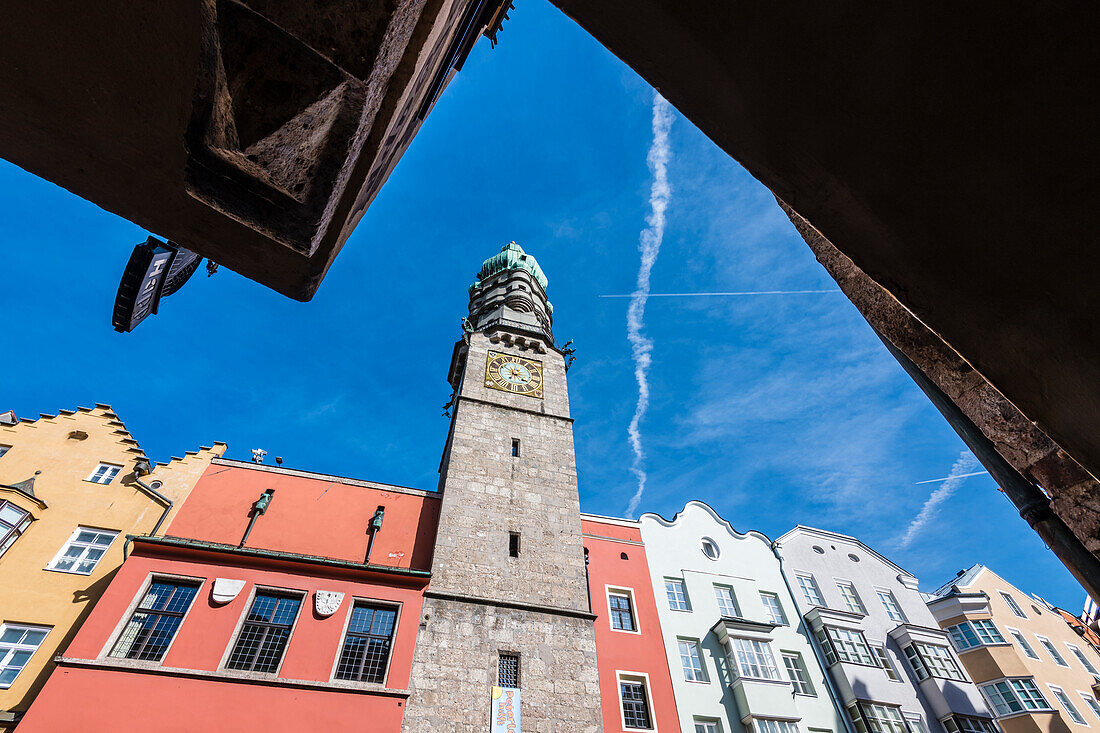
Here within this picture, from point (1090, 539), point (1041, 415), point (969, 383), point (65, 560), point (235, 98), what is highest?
point (65, 560)

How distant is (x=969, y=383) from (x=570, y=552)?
1464 centimetres

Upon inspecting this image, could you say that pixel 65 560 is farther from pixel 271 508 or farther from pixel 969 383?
pixel 969 383

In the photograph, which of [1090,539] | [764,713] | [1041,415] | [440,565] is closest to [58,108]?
[1041,415]

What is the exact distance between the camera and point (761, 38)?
5.12 ft

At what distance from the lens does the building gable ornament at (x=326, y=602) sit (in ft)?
45.1

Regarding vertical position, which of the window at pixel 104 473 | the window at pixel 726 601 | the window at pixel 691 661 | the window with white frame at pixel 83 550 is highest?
the window at pixel 104 473

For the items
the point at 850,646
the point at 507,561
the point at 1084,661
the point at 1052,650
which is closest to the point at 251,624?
the point at 507,561

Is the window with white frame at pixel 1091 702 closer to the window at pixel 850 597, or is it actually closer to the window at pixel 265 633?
the window at pixel 850 597

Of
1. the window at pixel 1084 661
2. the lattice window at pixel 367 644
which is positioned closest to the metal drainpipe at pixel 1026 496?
the lattice window at pixel 367 644

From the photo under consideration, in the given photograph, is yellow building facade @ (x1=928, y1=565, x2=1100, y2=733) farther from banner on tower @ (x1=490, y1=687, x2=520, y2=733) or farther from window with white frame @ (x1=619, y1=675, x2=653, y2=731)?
banner on tower @ (x1=490, y1=687, x2=520, y2=733)

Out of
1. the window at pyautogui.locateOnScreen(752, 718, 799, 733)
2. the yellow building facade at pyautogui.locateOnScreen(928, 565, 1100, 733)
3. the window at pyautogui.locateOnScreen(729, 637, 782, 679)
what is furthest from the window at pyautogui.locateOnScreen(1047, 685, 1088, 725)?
the window at pyautogui.locateOnScreen(752, 718, 799, 733)

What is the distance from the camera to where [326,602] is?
13.9 m

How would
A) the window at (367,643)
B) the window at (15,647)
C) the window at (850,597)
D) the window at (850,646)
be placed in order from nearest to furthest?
the window at (15,647)
the window at (367,643)
the window at (850,646)
the window at (850,597)

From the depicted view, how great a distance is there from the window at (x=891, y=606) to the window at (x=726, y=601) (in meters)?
8.40
